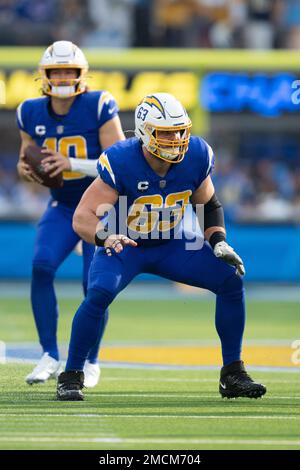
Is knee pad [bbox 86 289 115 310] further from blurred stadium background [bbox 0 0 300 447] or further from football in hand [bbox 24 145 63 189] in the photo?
blurred stadium background [bbox 0 0 300 447]

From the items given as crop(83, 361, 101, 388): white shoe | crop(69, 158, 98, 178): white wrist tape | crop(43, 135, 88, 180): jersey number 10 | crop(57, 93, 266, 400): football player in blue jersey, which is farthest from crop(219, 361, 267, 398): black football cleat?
crop(43, 135, 88, 180): jersey number 10

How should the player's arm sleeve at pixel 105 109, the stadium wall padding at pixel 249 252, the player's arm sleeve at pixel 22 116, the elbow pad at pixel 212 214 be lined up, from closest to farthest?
the elbow pad at pixel 212 214, the player's arm sleeve at pixel 105 109, the player's arm sleeve at pixel 22 116, the stadium wall padding at pixel 249 252

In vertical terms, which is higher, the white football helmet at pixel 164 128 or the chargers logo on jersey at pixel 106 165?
the white football helmet at pixel 164 128

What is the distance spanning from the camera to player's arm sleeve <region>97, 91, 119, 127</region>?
23.8 feet

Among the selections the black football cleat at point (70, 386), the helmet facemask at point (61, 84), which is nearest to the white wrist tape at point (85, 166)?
the helmet facemask at point (61, 84)

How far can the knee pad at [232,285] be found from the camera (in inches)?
245

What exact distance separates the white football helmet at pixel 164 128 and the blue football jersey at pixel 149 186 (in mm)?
97

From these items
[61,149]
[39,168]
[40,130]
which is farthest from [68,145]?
[39,168]

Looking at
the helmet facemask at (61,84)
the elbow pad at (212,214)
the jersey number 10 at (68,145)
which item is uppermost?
the helmet facemask at (61,84)

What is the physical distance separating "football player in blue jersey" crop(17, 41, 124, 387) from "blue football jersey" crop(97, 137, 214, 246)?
89 centimetres

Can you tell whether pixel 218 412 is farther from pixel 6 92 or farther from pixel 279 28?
pixel 279 28

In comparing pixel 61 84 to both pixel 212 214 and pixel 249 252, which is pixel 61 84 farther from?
pixel 249 252

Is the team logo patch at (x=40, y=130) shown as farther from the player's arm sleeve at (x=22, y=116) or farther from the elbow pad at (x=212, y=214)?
the elbow pad at (x=212, y=214)

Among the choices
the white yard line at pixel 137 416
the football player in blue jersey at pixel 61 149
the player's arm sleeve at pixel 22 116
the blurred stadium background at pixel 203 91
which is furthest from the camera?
the blurred stadium background at pixel 203 91
